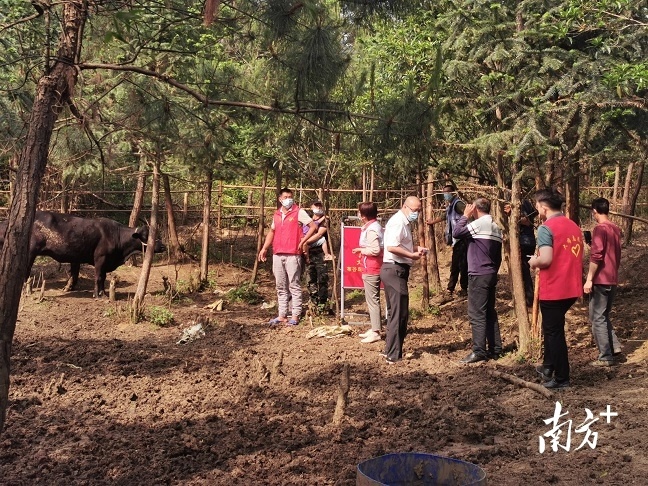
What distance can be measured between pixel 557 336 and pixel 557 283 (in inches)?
18.1

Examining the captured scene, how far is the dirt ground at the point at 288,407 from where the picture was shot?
5383mm

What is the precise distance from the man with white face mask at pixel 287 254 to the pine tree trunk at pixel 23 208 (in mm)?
5345

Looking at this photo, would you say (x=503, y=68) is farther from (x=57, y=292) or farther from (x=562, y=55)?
(x=57, y=292)

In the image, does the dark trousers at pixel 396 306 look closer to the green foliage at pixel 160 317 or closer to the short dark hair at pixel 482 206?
the short dark hair at pixel 482 206

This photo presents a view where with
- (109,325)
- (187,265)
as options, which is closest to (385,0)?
(109,325)

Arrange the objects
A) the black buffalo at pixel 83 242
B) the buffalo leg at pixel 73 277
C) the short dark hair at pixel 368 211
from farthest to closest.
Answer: the buffalo leg at pixel 73 277 < the black buffalo at pixel 83 242 < the short dark hair at pixel 368 211

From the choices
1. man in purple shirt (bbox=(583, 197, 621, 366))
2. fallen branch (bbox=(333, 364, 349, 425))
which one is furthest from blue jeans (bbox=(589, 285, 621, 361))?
fallen branch (bbox=(333, 364, 349, 425))

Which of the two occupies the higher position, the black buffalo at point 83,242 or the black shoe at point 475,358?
the black buffalo at point 83,242

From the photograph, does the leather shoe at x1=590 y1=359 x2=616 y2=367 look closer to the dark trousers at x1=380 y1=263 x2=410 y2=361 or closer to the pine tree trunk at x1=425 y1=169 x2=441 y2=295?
the dark trousers at x1=380 y1=263 x2=410 y2=361

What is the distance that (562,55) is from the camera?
26.9 feet

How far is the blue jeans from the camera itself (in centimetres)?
809

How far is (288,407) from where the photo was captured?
23.0 feet

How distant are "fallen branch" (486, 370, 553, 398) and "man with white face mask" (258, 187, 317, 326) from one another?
152 inches

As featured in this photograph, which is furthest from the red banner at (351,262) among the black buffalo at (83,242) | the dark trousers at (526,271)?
the black buffalo at (83,242)
